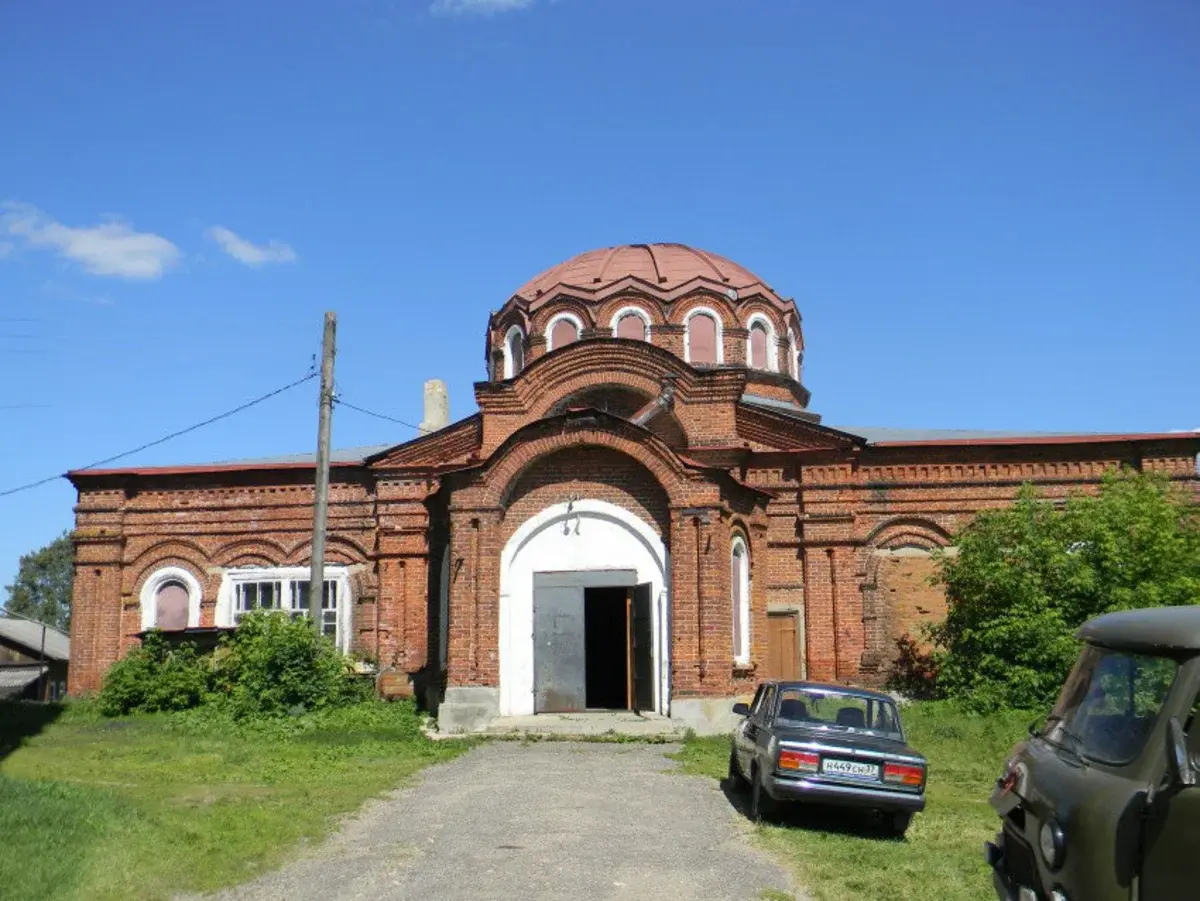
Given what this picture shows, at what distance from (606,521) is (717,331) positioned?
343 inches

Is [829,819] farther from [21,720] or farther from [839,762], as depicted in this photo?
[21,720]

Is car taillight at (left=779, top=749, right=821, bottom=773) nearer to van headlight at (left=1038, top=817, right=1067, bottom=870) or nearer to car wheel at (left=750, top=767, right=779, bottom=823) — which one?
car wheel at (left=750, top=767, right=779, bottom=823)

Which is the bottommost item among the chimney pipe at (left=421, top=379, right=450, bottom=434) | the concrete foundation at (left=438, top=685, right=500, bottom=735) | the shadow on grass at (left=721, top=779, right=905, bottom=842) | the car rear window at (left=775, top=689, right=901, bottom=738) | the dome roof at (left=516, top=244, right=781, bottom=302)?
the shadow on grass at (left=721, top=779, right=905, bottom=842)

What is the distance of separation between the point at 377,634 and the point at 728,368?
903 cm

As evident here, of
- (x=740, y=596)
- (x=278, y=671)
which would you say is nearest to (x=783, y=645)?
(x=740, y=596)

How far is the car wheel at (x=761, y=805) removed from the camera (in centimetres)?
1120

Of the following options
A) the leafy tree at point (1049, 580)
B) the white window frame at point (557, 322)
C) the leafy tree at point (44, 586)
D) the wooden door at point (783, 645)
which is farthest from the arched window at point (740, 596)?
the leafy tree at point (44, 586)

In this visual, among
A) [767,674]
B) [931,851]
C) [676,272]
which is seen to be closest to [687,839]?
[931,851]

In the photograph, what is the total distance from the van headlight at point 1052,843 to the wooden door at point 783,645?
57.4ft

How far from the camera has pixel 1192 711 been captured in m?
4.65

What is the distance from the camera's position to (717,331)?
27.5 m

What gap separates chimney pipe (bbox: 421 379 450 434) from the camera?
100.0ft

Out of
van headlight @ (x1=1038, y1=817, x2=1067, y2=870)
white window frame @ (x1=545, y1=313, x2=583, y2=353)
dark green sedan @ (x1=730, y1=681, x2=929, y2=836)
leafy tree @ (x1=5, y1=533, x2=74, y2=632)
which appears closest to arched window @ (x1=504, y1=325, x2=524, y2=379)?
white window frame @ (x1=545, y1=313, x2=583, y2=353)

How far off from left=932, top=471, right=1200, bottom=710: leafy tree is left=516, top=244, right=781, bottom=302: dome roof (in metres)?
9.67
